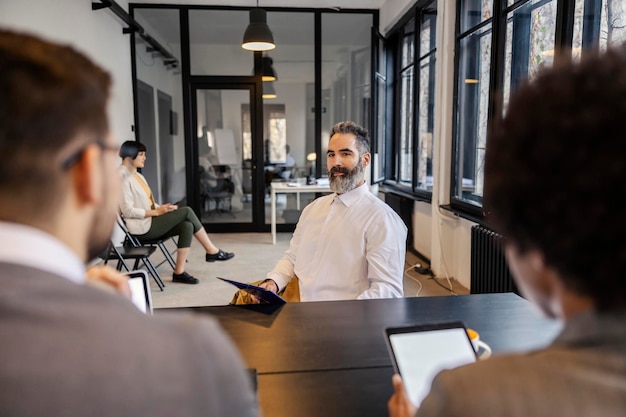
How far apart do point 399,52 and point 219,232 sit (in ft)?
12.1

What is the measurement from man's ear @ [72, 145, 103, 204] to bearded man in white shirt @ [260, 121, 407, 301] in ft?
4.91

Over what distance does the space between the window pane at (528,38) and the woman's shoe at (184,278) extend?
122 inches

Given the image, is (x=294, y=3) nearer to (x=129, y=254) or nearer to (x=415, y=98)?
(x=415, y=98)

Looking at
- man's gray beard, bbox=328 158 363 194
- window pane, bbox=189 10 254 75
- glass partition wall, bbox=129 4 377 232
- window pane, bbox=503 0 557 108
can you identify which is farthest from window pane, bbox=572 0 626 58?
window pane, bbox=189 10 254 75

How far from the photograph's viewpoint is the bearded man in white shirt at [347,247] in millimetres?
2006

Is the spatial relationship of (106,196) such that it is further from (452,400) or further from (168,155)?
(168,155)

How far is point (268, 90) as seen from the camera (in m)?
6.86

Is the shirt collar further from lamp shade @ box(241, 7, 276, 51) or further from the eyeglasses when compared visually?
lamp shade @ box(241, 7, 276, 51)

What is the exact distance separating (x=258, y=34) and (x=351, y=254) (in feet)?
12.2

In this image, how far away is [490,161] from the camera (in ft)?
1.67

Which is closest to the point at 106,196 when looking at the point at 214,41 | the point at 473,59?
the point at 473,59

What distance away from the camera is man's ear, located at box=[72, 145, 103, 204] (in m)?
0.52

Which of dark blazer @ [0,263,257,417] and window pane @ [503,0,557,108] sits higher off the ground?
window pane @ [503,0,557,108]

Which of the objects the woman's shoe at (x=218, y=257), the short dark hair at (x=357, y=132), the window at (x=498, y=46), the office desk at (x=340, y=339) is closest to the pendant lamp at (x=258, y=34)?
the window at (x=498, y=46)
